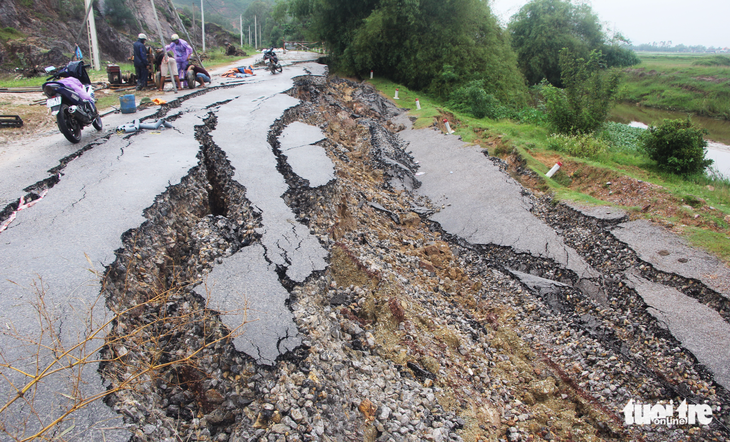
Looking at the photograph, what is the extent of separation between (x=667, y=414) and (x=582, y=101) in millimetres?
10064

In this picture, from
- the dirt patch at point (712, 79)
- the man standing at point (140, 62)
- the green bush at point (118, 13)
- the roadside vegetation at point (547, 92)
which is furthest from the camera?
the green bush at point (118, 13)

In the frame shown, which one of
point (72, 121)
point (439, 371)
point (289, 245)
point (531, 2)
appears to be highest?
point (531, 2)

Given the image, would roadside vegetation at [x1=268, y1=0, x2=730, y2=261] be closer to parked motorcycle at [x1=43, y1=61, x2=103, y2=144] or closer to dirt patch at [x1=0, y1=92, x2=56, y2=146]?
parked motorcycle at [x1=43, y1=61, x2=103, y2=144]

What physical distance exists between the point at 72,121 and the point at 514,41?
95.1 ft

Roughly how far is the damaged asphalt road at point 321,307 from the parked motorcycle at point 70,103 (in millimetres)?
492

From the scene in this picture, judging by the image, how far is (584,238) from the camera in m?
6.03

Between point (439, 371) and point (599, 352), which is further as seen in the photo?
point (599, 352)

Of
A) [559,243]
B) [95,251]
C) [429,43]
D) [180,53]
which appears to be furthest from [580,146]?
[180,53]

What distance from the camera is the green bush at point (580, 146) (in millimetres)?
9305

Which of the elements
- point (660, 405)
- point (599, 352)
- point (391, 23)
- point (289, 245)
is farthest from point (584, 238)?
point (391, 23)

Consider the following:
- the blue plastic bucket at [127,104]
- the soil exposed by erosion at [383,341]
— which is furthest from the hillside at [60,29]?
the soil exposed by erosion at [383,341]

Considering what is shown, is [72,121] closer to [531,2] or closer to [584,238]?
[584,238]

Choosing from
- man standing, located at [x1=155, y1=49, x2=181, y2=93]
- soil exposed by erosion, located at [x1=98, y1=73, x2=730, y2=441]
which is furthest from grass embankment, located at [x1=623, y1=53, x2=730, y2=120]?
man standing, located at [x1=155, y1=49, x2=181, y2=93]

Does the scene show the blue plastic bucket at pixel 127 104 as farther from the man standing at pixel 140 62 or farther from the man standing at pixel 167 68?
the man standing at pixel 140 62
